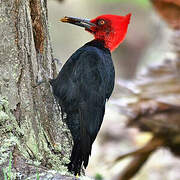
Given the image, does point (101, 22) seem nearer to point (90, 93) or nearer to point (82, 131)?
point (90, 93)

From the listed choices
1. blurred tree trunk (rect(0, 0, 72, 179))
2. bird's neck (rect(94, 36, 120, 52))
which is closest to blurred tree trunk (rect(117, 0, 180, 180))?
bird's neck (rect(94, 36, 120, 52))

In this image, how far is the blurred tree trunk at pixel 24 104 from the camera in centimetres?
296

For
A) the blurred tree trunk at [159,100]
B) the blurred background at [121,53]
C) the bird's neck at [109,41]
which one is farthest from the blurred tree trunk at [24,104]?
the blurred background at [121,53]

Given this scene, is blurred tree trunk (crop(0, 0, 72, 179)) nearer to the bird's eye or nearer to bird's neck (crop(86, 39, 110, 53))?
bird's neck (crop(86, 39, 110, 53))

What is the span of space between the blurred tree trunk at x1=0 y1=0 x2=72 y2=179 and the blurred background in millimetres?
4465

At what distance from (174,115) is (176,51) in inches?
30.5

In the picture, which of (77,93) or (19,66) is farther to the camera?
(77,93)

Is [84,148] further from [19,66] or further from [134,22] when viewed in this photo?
[134,22]

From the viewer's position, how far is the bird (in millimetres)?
3455

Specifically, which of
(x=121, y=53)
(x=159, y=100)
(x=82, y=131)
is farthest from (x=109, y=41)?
(x=121, y=53)

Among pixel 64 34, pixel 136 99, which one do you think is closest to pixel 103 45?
pixel 136 99

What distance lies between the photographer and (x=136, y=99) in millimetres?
5766

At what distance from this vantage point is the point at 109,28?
421cm

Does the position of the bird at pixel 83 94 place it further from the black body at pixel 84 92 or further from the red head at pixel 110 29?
the red head at pixel 110 29
